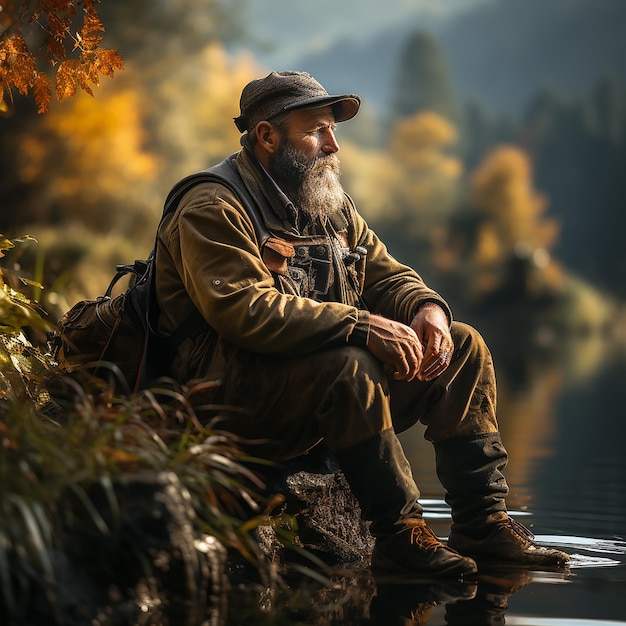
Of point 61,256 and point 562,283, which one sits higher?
point 562,283

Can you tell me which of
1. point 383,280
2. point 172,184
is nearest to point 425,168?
point 172,184

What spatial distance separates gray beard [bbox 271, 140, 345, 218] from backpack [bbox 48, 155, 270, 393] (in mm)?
200

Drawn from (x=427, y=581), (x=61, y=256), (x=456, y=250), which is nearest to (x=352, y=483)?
(x=427, y=581)

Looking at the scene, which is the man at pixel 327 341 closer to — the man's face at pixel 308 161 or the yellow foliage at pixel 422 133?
the man's face at pixel 308 161

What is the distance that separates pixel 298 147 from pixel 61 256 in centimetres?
1535

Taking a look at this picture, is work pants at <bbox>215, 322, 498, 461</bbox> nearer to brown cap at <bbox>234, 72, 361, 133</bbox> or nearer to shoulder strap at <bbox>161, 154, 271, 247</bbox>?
shoulder strap at <bbox>161, 154, 271, 247</bbox>

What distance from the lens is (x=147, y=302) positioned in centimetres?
450

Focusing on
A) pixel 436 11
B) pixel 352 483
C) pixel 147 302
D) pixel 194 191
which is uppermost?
pixel 436 11

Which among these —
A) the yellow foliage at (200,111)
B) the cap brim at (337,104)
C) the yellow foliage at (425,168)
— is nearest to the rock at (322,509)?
the cap brim at (337,104)

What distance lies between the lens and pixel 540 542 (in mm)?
5043

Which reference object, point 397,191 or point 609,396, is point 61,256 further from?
point 397,191

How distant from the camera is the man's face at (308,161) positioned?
4684 millimetres

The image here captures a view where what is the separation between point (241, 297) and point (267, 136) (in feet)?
2.79

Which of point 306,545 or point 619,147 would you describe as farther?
point 619,147
